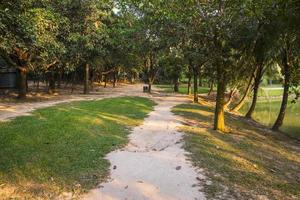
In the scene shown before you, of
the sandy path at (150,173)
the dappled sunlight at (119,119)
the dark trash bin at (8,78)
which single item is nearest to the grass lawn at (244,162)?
the sandy path at (150,173)

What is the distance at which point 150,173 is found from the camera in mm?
10531

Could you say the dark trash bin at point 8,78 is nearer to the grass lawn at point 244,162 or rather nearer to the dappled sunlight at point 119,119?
the dappled sunlight at point 119,119

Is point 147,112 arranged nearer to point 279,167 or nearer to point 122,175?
point 279,167

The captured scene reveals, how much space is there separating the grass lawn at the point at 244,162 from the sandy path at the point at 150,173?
1.42 ft

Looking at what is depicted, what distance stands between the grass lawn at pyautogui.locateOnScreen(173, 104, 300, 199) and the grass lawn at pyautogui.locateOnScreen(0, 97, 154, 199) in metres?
2.64

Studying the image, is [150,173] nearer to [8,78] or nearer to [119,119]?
[119,119]

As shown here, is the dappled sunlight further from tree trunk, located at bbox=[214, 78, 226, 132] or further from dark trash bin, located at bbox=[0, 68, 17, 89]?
dark trash bin, located at bbox=[0, 68, 17, 89]

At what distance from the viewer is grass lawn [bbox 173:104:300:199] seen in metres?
9.83

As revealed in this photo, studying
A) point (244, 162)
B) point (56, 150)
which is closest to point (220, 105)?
point (244, 162)

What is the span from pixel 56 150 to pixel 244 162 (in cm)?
555

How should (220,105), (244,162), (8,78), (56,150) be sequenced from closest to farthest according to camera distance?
(56,150), (244,162), (220,105), (8,78)

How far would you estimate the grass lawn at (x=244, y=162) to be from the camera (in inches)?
387

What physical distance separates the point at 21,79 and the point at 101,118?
1231 cm

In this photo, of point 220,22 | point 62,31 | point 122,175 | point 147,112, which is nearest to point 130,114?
point 147,112
